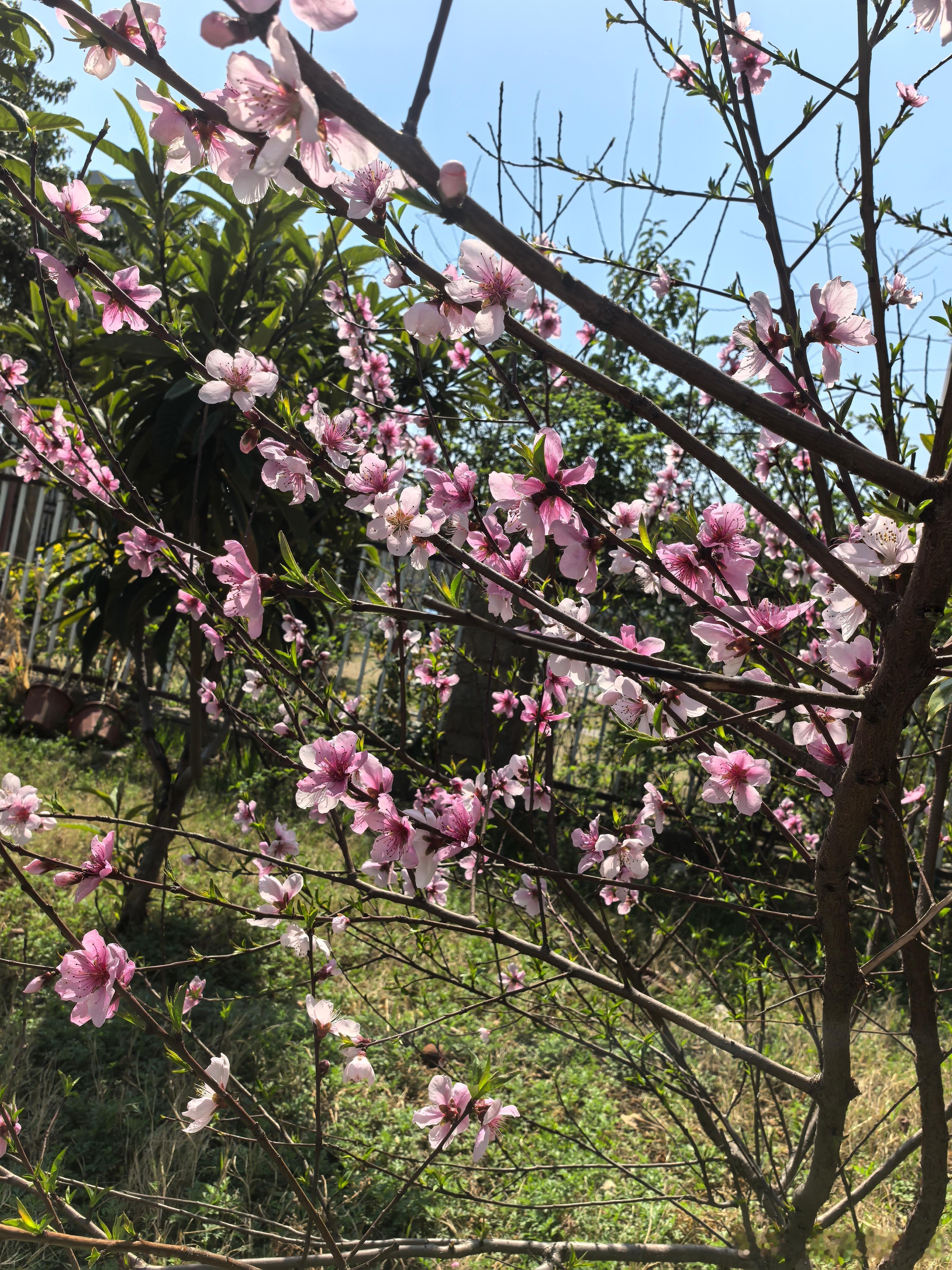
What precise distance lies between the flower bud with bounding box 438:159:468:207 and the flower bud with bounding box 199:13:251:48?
0.48ft

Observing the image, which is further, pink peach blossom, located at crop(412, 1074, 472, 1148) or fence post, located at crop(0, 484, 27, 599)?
→ fence post, located at crop(0, 484, 27, 599)

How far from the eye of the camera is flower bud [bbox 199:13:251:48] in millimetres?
510

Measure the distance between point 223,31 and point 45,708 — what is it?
567cm

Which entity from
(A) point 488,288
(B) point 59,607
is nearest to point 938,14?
(A) point 488,288

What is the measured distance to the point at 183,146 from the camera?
820 millimetres

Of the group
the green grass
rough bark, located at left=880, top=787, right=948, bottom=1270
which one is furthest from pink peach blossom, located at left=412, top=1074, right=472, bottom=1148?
rough bark, located at left=880, top=787, right=948, bottom=1270

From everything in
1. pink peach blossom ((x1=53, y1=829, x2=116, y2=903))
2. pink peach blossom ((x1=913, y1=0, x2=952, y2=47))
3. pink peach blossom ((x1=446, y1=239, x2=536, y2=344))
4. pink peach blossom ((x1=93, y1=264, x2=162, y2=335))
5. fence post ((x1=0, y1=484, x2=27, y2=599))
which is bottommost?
pink peach blossom ((x1=53, y1=829, x2=116, y2=903))

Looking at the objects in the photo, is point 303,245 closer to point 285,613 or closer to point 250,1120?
point 285,613

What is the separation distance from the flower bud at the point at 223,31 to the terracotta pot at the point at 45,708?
18.5 feet

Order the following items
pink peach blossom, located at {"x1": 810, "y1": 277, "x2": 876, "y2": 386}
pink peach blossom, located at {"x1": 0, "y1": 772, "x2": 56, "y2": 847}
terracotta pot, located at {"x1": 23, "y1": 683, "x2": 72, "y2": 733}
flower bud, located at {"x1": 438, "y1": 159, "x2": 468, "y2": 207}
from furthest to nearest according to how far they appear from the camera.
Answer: terracotta pot, located at {"x1": 23, "y1": 683, "x2": 72, "y2": 733}
pink peach blossom, located at {"x1": 0, "y1": 772, "x2": 56, "y2": 847}
pink peach blossom, located at {"x1": 810, "y1": 277, "x2": 876, "y2": 386}
flower bud, located at {"x1": 438, "y1": 159, "x2": 468, "y2": 207}

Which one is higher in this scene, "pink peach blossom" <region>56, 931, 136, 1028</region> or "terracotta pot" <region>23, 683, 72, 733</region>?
"terracotta pot" <region>23, 683, 72, 733</region>

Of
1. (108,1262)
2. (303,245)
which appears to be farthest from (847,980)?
(303,245)

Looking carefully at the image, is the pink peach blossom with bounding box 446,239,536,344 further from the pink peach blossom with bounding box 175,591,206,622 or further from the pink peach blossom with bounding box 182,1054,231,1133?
the pink peach blossom with bounding box 175,591,206,622

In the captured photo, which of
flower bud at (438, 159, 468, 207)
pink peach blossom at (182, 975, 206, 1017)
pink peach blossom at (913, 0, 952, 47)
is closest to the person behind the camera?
flower bud at (438, 159, 468, 207)
